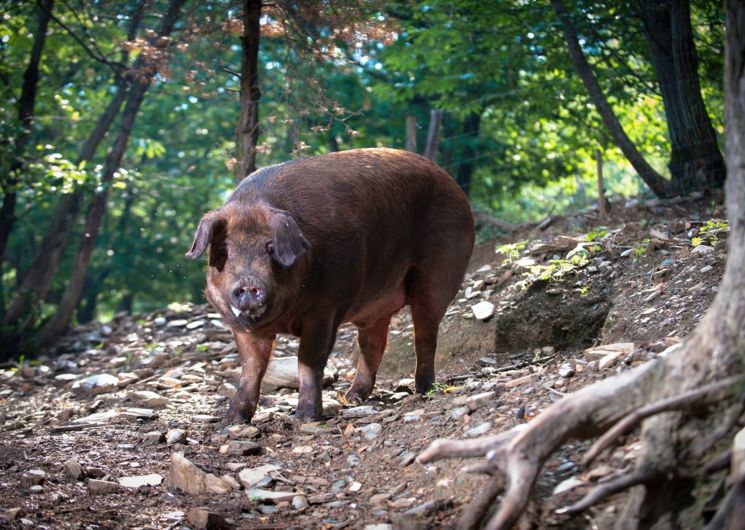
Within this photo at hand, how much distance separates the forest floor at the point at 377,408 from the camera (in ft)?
14.1

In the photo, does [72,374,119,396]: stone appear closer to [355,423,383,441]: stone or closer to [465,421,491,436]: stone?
[355,423,383,441]: stone

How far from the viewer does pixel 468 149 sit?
15.4 metres

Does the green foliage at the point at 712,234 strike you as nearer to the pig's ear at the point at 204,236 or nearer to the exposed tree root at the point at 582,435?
the pig's ear at the point at 204,236

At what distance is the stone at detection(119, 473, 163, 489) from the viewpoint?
16.1 ft

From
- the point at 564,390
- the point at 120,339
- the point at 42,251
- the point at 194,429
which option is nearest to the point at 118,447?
the point at 194,429

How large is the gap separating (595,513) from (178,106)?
16703 millimetres

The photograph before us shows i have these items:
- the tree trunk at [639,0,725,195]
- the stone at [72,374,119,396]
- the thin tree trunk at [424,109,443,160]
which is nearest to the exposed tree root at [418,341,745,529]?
the stone at [72,374,119,396]

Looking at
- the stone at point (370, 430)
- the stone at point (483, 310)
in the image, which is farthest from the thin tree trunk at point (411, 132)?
the stone at point (370, 430)

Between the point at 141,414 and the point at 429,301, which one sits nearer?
the point at 141,414

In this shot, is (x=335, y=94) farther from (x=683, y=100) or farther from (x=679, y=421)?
(x=679, y=421)

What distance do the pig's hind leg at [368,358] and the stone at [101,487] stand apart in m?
2.48

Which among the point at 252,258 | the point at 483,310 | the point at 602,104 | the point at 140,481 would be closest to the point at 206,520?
the point at 140,481

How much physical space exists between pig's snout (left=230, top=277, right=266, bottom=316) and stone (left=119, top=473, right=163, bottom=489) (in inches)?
44.7

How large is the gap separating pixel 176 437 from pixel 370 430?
1.28 m
